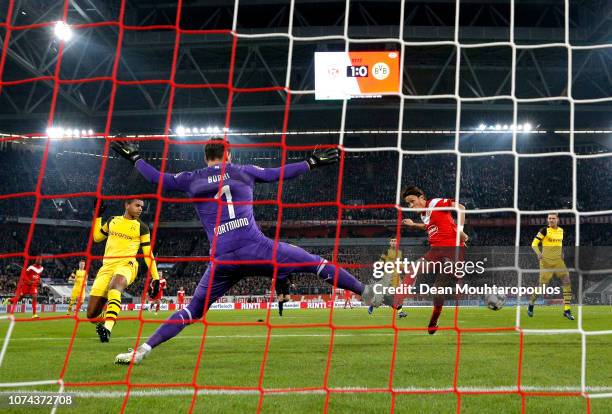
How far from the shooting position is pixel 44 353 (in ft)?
24.3

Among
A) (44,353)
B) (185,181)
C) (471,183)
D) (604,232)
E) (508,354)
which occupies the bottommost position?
(44,353)

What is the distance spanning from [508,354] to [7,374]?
18.4 ft

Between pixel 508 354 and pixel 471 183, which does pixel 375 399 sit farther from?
pixel 471 183

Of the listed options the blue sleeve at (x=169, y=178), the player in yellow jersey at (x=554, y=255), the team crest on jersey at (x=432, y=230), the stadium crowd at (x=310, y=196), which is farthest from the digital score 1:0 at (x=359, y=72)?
the blue sleeve at (x=169, y=178)

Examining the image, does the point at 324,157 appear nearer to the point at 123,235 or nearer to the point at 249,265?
the point at 249,265

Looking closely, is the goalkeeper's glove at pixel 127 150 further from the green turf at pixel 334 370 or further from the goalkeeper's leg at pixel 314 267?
the green turf at pixel 334 370

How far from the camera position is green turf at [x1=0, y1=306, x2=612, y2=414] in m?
4.10

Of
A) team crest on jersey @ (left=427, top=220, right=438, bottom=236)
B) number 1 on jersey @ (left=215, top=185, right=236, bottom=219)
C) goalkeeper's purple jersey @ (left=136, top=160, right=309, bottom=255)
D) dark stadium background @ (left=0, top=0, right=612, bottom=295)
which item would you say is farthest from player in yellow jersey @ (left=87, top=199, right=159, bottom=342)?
dark stadium background @ (left=0, top=0, right=612, bottom=295)

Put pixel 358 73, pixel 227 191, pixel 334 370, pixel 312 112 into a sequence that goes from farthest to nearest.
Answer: pixel 312 112 → pixel 358 73 → pixel 334 370 → pixel 227 191

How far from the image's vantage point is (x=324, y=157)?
4.95 m

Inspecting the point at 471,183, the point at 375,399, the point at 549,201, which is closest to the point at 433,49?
the point at 471,183

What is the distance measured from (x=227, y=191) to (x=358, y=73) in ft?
53.1

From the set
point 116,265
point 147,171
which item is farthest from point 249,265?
point 116,265

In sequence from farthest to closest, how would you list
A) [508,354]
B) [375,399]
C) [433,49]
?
[433,49] → [508,354] → [375,399]
